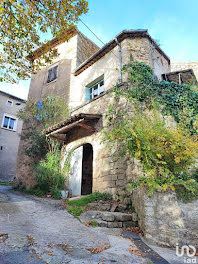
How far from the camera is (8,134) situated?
51.9 ft

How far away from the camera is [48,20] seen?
550cm

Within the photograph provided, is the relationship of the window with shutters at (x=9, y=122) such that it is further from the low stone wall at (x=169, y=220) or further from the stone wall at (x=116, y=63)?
the low stone wall at (x=169, y=220)

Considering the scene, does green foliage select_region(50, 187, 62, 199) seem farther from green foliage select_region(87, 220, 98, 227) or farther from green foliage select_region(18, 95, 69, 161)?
green foliage select_region(87, 220, 98, 227)

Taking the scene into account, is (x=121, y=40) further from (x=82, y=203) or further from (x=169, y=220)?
(x=169, y=220)

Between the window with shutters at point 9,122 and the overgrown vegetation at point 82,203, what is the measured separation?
12.9 metres

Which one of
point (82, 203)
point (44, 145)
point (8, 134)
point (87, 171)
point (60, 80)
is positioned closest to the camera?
point (82, 203)

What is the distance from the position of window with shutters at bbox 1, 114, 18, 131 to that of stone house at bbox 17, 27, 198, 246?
5.35 m

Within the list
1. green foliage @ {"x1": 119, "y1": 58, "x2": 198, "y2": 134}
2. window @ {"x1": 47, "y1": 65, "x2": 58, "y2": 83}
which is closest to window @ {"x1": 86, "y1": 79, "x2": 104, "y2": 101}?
green foliage @ {"x1": 119, "y1": 58, "x2": 198, "y2": 134}

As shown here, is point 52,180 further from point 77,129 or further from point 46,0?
point 46,0

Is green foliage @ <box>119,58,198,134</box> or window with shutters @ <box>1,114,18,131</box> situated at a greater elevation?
window with shutters @ <box>1,114,18,131</box>

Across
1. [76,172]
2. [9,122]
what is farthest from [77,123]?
[9,122]

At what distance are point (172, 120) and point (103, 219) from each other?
4.07 metres

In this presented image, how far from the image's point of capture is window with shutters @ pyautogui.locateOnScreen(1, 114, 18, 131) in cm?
1594

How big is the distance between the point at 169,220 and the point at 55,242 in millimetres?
1924
